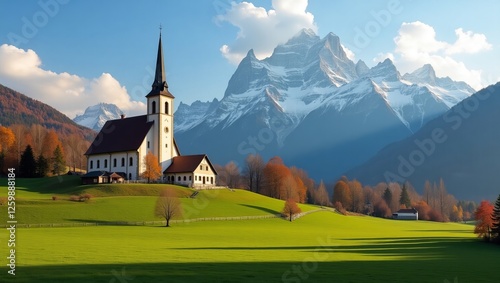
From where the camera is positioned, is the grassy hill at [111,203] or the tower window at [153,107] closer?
the grassy hill at [111,203]

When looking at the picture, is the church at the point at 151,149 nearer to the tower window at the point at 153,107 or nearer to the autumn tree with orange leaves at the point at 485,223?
the tower window at the point at 153,107

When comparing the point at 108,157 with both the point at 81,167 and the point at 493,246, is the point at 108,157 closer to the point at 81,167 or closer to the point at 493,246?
the point at 81,167

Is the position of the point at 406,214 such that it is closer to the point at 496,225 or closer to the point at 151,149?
the point at 151,149

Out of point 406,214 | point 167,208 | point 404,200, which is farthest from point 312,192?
point 167,208

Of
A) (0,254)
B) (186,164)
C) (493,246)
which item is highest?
(186,164)

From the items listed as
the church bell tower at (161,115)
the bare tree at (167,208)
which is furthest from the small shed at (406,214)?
the bare tree at (167,208)

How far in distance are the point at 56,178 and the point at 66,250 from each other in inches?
3105

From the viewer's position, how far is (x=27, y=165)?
119m

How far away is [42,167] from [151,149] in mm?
29037

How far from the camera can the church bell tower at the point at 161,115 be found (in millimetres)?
113125

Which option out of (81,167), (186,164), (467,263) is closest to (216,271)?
(467,263)

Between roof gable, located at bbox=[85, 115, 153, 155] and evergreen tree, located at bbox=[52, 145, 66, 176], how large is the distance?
413 inches

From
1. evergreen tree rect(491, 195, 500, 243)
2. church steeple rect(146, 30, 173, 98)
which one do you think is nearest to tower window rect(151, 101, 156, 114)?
church steeple rect(146, 30, 173, 98)

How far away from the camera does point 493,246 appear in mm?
66188
